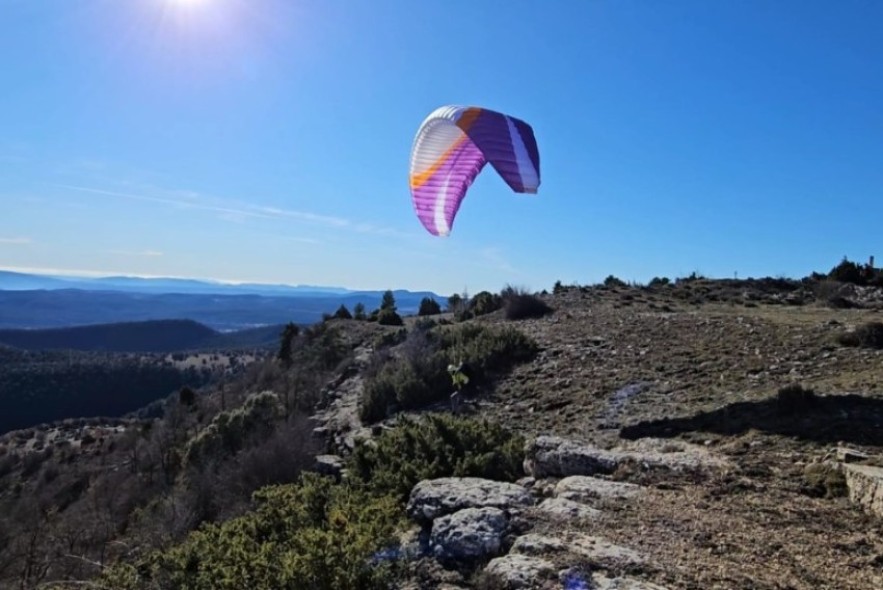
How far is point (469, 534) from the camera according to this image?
14.9 ft

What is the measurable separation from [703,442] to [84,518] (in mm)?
18574

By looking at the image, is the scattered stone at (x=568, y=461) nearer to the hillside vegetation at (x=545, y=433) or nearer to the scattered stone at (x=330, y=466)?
the hillside vegetation at (x=545, y=433)

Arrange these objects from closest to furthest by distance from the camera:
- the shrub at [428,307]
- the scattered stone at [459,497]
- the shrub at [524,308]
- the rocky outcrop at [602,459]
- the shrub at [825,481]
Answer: the scattered stone at [459,497] < the shrub at [825,481] < the rocky outcrop at [602,459] < the shrub at [524,308] < the shrub at [428,307]

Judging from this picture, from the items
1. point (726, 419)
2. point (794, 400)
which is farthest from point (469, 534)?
point (794, 400)

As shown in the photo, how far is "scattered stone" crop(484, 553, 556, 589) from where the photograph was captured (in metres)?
3.86

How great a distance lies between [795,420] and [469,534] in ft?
14.9

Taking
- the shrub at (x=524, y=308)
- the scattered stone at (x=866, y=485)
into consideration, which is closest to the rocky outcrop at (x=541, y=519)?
the scattered stone at (x=866, y=485)

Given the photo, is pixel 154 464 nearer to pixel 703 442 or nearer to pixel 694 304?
pixel 694 304

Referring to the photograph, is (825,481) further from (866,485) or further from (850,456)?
(850,456)

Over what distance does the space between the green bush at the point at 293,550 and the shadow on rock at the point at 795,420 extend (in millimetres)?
3997


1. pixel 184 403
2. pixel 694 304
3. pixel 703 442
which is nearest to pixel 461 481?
pixel 703 442

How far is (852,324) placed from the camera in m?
11.1

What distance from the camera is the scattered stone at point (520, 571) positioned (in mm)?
3855

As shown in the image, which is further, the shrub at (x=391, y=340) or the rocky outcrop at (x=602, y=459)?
the shrub at (x=391, y=340)
